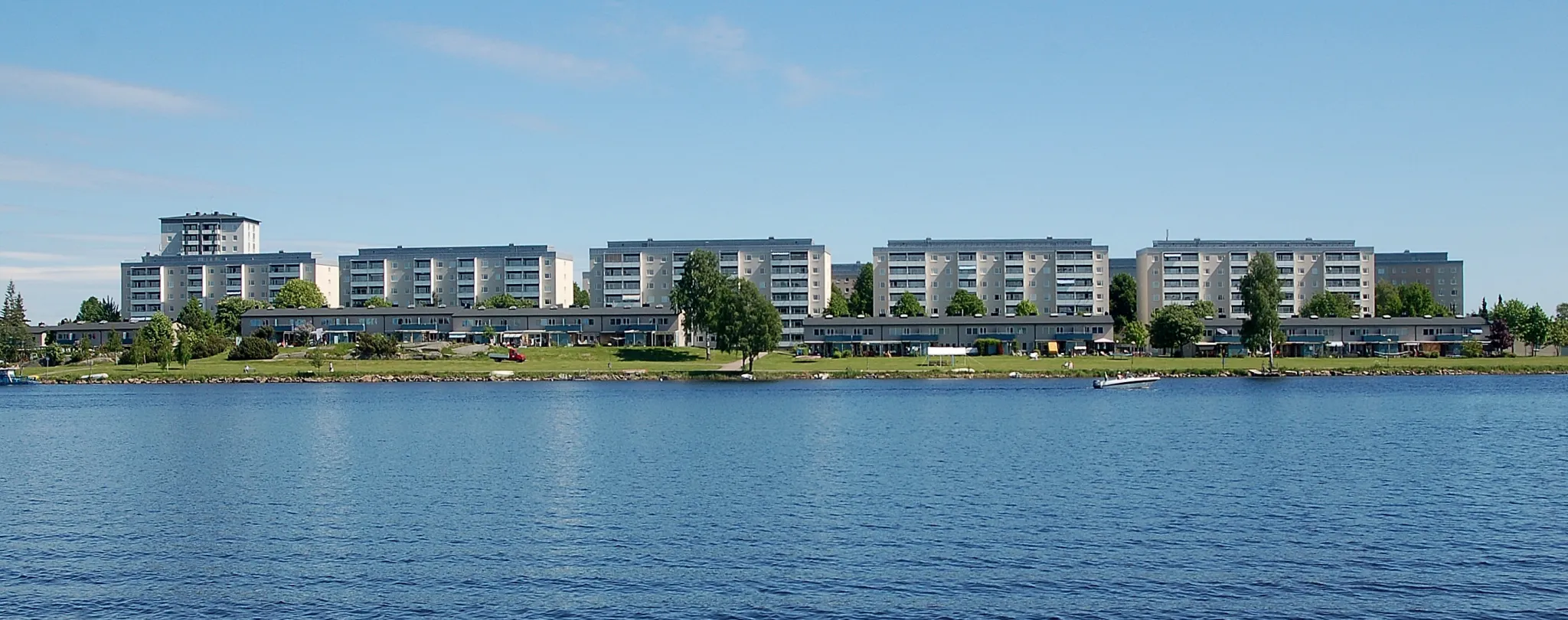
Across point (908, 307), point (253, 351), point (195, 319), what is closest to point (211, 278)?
point (195, 319)

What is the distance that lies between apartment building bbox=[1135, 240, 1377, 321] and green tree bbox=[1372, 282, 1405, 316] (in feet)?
8.50

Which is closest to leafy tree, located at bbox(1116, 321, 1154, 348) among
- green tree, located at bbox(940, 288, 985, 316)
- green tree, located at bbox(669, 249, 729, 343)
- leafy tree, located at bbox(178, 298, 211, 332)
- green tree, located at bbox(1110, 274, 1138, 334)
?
green tree, located at bbox(940, 288, 985, 316)

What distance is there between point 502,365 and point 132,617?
107 meters

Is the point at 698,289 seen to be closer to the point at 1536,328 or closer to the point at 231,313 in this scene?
the point at 231,313

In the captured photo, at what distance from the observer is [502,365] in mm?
131500

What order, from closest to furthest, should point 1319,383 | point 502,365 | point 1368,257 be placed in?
1. point 1319,383
2. point 502,365
3. point 1368,257

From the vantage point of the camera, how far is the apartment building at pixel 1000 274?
178000 millimetres

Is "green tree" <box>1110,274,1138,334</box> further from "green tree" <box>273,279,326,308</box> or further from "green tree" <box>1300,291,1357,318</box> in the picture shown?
"green tree" <box>273,279,326,308</box>

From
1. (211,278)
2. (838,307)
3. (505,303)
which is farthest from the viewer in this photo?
(211,278)

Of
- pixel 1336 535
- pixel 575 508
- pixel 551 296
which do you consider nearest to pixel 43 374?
pixel 551 296

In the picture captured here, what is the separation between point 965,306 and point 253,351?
82.0 m

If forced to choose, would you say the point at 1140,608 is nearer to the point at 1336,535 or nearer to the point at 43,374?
the point at 1336,535

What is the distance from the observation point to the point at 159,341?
137m

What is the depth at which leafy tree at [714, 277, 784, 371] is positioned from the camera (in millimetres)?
121438
